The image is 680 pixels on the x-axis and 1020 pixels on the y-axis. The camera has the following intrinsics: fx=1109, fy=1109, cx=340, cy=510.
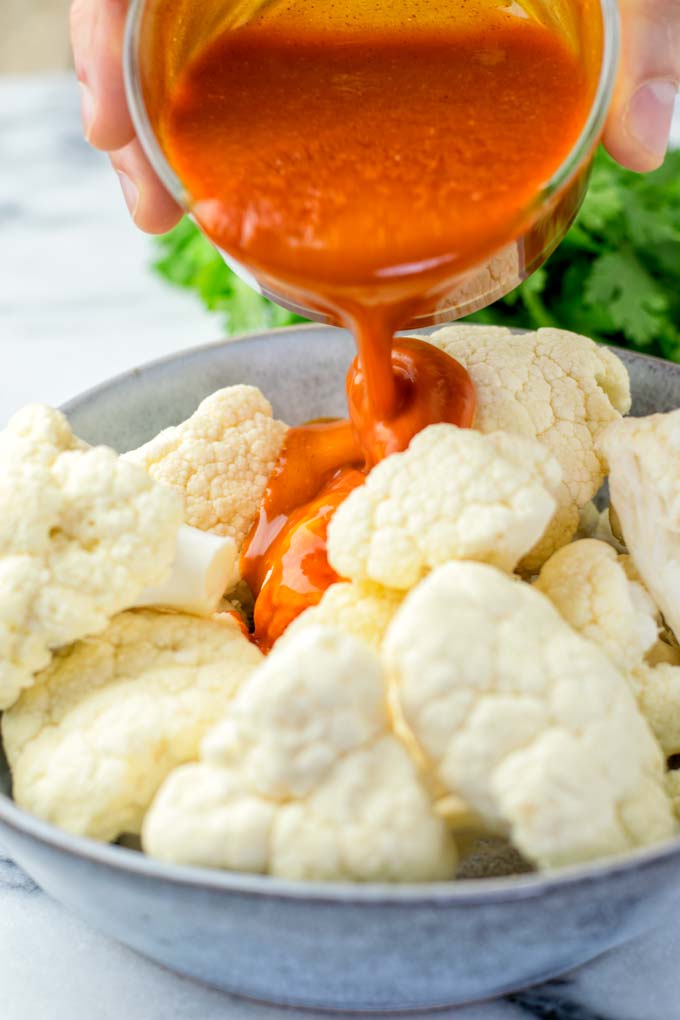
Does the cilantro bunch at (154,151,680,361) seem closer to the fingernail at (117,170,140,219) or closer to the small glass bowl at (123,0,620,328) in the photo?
the fingernail at (117,170,140,219)

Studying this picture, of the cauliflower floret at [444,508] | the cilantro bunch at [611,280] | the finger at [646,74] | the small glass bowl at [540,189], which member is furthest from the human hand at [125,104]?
the cilantro bunch at [611,280]

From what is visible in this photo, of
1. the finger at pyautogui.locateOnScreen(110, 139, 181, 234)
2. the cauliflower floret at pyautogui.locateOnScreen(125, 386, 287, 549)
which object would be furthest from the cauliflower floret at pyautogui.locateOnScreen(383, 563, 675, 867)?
the finger at pyautogui.locateOnScreen(110, 139, 181, 234)

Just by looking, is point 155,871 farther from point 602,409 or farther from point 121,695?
point 602,409

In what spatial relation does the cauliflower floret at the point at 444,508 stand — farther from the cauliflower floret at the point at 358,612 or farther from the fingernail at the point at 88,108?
the fingernail at the point at 88,108

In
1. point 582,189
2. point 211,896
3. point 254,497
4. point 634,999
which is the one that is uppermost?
point 582,189

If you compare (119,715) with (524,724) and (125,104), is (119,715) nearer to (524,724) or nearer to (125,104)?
(524,724)

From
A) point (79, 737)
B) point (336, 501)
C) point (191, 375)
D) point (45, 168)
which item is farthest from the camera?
point (45, 168)

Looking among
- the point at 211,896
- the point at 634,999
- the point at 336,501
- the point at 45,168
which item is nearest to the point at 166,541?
the point at 336,501

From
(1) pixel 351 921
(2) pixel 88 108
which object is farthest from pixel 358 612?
(2) pixel 88 108
